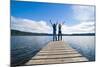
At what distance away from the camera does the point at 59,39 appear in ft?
8.43

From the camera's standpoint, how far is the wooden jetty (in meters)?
2.48

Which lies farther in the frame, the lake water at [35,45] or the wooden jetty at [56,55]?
the wooden jetty at [56,55]

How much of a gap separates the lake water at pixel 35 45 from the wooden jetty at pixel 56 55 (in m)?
0.05

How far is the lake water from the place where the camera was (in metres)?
2.36

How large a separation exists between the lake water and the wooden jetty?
54 millimetres

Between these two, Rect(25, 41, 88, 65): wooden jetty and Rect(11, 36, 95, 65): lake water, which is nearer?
Rect(11, 36, 95, 65): lake water

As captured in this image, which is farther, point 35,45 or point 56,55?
point 56,55

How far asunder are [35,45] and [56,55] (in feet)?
1.02

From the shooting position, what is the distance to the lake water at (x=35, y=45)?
7.73ft

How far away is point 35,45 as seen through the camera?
246 cm

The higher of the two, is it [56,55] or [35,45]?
[35,45]

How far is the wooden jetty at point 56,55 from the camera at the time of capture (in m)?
2.48

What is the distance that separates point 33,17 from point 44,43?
0.35 meters

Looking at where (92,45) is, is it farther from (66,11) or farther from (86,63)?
(66,11)
